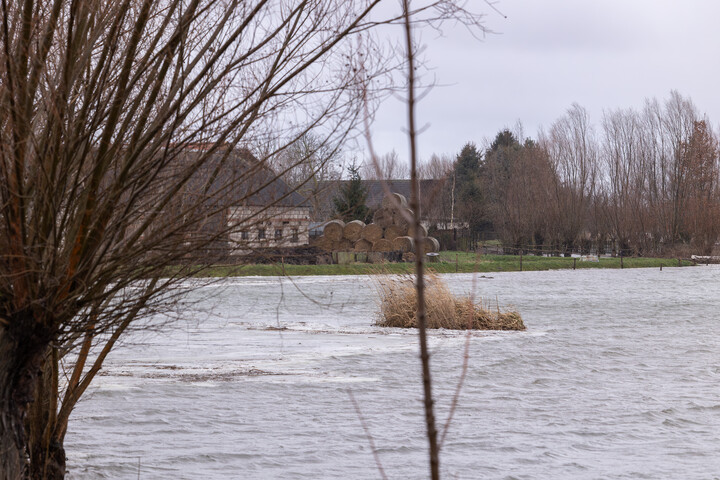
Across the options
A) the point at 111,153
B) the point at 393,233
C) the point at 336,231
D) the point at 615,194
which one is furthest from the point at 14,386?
the point at 615,194

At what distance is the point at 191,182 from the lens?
4.72m

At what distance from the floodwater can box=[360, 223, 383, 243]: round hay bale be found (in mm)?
16987

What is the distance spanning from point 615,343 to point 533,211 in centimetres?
3686

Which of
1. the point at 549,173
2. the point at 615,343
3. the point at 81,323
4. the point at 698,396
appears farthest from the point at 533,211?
the point at 81,323

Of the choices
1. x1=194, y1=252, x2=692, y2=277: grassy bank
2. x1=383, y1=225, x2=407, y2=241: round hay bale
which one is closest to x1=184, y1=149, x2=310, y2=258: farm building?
x1=194, y1=252, x2=692, y2=277: grassy bank

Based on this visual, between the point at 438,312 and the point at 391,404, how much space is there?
7600mm

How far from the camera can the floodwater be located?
273 inches

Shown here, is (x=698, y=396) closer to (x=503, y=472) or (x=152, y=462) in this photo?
(x=503, y=472)

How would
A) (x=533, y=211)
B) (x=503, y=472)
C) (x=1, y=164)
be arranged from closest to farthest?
1. (x=1, y=164)
2. (x=503, y=472)
3. (x=533, y=211)

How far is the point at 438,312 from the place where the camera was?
16.7 meters

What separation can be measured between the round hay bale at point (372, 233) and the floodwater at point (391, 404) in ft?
55.7

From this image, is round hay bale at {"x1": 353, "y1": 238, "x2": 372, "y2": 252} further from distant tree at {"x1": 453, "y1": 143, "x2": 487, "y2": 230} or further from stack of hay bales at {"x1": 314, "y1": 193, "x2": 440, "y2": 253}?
distant tree at {"x1": 453, "y1": 143, "x2": 487, "y2": 230}

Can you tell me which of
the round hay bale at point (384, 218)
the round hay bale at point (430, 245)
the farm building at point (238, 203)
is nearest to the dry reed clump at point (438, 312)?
the farm building at point (238, 203)

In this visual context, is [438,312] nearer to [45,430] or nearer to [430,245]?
[45,430]
